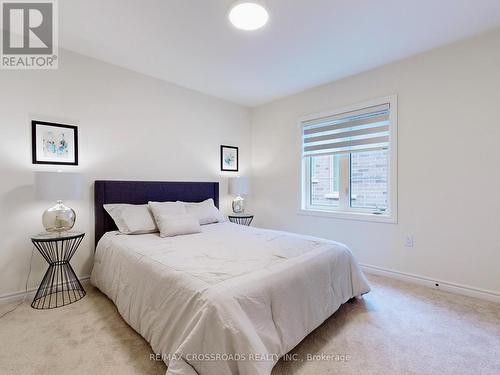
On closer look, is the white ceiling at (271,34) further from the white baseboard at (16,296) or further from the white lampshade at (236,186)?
the white baseboard at (16,296)

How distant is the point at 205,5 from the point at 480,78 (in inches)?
104

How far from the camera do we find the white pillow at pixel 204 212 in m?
3.14

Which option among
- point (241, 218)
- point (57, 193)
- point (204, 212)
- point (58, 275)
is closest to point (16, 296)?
point (58, 275)

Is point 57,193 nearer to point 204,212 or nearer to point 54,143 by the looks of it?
point 54,143

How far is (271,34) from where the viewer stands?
2.35 m

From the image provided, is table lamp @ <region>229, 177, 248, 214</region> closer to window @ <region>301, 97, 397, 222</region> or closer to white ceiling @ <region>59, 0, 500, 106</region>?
window @ <region>301, 97, 397, 222</region>

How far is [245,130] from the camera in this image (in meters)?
4.48

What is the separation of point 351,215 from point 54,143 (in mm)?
3531

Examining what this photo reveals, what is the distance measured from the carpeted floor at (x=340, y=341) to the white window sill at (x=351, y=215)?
3.09 feet

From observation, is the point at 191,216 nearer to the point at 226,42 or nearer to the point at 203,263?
the point at 203,263

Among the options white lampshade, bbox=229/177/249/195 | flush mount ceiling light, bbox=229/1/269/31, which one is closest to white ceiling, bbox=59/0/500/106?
flush mount ceiling light, bbox=229/1/269/31

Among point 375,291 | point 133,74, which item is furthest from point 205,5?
point 375,291

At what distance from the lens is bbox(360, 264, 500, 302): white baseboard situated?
2324 mm

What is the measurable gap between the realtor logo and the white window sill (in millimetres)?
3535
